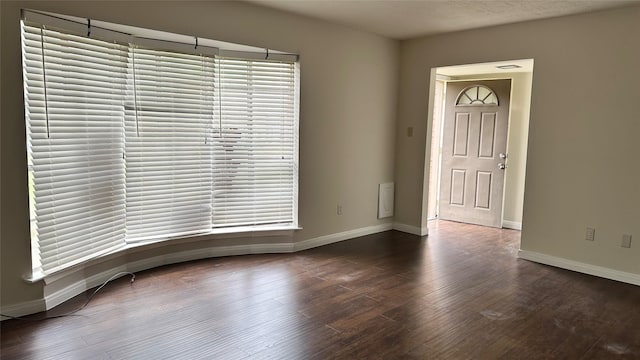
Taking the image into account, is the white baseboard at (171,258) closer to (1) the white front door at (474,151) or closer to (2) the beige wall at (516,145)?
(1) the white front door at (474,151)

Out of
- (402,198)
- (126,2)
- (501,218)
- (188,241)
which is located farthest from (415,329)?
(501,218)

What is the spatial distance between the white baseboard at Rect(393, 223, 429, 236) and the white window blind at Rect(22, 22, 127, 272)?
11.1 ft

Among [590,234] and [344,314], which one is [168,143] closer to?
[344,314]

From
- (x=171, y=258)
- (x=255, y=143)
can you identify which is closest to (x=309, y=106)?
(x=255, y=143)

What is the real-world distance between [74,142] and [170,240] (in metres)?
1.22

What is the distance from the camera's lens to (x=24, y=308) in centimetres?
284

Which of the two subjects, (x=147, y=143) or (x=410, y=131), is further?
(x=410, y=131)

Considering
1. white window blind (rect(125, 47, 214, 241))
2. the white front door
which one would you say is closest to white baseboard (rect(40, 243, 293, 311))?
white window blind (rect(125, 47, 214, 241))

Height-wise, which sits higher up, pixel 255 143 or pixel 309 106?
pixel 309 106

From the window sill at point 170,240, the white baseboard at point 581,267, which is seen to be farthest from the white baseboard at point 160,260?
the white baseboard at point 581,267

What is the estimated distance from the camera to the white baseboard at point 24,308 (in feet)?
9.12

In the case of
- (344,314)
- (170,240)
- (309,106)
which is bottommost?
(344,314)

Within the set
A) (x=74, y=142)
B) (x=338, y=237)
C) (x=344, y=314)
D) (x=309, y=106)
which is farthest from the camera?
(x=338, y=237)

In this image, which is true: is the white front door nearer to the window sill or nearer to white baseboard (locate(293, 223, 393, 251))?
white baseboard (locate(293, 223, 393, 251))
